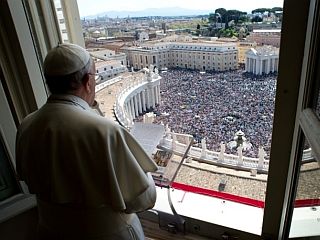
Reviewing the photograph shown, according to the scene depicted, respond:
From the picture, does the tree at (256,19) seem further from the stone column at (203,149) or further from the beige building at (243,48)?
the stone column at (203,149)

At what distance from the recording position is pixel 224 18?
108 cm

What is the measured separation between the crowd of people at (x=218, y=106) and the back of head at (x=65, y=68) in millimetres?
630

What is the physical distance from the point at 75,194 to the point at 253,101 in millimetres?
880

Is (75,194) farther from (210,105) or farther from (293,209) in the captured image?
(293,209)

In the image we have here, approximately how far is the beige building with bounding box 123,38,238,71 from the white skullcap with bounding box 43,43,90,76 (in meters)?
0.60

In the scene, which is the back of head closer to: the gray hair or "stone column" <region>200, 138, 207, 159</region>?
the gray hair

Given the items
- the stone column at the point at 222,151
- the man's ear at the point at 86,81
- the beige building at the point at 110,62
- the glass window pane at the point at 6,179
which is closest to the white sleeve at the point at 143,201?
the man's ear at the point at 86,81

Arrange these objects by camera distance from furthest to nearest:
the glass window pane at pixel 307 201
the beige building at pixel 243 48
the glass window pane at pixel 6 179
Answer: the glass window pane at pixel 6 179, the beige building at pixel 243 48, the glass window pane at pixel 307 201

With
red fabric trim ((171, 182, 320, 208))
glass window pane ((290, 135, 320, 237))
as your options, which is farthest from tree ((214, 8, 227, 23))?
red fabric trim ((171, 182, 320, 208))

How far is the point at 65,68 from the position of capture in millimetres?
761

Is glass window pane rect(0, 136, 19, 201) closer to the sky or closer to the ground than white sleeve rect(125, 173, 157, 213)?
closer to the ground

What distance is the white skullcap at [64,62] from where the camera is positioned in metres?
0.76

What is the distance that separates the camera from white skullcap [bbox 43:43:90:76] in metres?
0.76

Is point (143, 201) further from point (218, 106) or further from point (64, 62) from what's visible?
point (218, 106)
